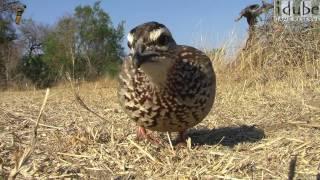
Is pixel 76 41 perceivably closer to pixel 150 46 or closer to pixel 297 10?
pixel 297 10

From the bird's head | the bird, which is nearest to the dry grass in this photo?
the bird

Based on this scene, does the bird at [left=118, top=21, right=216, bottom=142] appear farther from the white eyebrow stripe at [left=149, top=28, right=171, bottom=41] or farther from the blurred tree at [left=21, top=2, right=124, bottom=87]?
the blurred tree at [left=21, top=2, right=124, bottom=87]

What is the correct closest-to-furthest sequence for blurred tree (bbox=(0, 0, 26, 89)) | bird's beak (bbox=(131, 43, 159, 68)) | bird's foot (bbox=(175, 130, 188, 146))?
bird's beak (bbox=(131, 43, 159, 68))
bird's foot (bbox=(175, 130, 188, 146))
blurred tree (bbox=(0, 0, 26, 89))

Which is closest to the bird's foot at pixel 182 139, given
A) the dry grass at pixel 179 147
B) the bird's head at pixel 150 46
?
the dry grass at pixel 179 147

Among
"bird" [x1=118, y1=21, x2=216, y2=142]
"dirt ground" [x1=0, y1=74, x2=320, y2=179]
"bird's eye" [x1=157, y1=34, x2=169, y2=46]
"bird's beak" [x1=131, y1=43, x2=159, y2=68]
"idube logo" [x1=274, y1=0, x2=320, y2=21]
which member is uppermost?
"idube logo" [x1=274, y1=0, x2=320, y2=21]

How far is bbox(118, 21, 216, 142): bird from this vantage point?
337cm

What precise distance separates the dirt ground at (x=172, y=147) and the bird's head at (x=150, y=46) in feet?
2.15

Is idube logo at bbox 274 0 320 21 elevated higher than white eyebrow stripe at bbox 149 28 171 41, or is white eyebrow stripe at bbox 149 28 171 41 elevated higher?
idube logo at bbox 274 0 320 21

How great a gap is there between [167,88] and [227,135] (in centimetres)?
116

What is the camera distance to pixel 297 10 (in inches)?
478

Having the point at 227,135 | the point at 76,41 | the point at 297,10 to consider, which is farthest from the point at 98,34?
the point at 227,135

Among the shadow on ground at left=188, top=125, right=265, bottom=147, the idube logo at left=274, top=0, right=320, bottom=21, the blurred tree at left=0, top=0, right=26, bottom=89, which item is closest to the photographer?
the shadow on ground at left=188, top=125, right=265, bottom=147

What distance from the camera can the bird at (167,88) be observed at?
133 inches

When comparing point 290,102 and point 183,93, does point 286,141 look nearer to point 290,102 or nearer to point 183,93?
point 183,93
